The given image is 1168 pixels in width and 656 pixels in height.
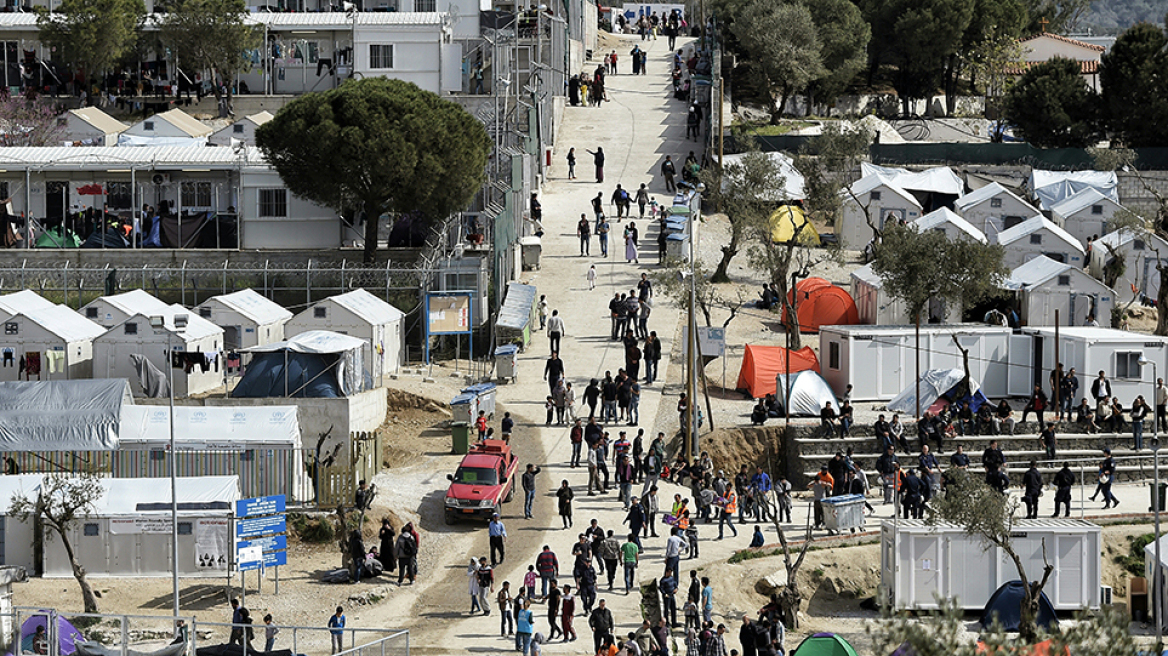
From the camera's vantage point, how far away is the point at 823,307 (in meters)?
49.8

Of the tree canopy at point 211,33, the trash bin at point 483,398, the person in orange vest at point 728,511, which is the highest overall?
the tree canopy at point 211,33

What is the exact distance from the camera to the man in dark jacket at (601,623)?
28484mm

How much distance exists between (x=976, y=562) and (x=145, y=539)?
54.7 ft

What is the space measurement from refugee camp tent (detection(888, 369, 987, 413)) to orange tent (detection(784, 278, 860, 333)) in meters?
6.69

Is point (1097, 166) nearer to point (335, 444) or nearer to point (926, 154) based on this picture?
point (926, 154)

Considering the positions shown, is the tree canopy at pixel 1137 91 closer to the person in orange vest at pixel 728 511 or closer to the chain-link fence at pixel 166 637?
the person in orange vest at pixel 728 511

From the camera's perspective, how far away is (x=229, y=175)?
53125 mm

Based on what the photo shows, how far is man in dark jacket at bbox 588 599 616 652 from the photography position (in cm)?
2848

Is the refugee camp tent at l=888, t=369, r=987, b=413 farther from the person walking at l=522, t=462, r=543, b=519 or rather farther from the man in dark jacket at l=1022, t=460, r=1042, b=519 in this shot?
the person walking at l=522, t=462, r=543, b=519

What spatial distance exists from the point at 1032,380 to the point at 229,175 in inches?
996

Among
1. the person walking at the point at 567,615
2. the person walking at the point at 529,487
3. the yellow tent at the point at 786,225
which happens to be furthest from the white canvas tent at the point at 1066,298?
the person walking at the point at 567,615

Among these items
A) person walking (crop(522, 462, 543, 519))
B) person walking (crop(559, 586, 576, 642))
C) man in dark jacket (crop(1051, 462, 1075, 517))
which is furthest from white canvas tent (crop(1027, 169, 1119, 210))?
person walking (crop(559, 586, 576, 642))

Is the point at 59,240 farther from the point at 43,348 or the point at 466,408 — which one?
the point at 466,408

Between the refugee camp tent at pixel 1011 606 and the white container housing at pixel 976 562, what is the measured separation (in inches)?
24.4
